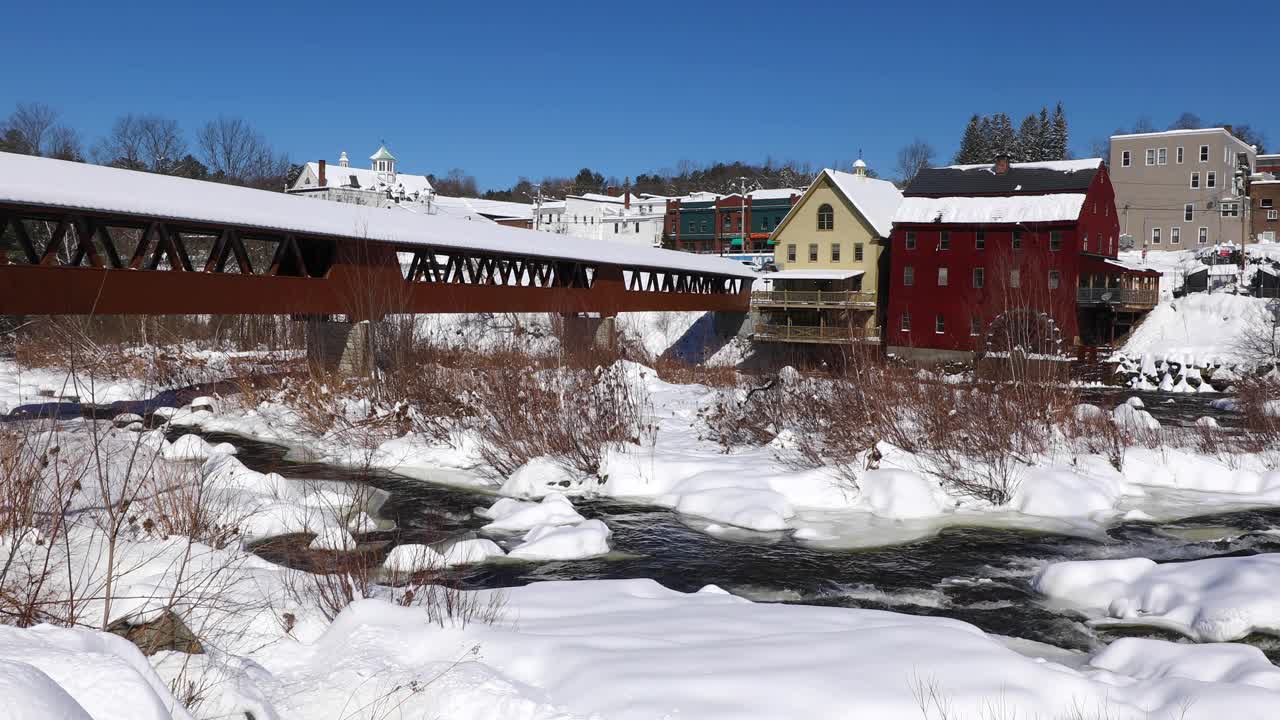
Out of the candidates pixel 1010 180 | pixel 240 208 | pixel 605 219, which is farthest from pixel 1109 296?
pixel 605 219

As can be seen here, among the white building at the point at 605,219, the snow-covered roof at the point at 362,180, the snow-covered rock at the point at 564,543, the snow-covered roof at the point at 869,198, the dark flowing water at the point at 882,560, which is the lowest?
the dark flowing water at the point at 882,560

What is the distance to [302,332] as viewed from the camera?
119 ft

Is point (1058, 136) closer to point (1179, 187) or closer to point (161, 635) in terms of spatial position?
point (1179, 187)

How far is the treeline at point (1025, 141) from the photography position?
8950cm

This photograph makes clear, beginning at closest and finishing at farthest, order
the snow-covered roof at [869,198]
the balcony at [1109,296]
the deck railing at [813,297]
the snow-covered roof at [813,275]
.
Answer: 1. the balcony at [1109,296]
2. the deck railing at [813,297]
3. the snow-covered roof at [813,275]
4. the snow-covered roof at [869,198]

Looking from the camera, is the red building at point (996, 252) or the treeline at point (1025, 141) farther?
the treeline at point (1025, 141)

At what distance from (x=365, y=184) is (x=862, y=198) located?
202 ft

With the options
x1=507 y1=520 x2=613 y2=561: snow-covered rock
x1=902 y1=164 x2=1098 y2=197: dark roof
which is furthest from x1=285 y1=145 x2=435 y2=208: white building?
x1=507 y1=520 x2=613 y2=561: snow-covered rock

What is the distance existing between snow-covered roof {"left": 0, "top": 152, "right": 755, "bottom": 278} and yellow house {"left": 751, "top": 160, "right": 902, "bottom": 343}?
13398 millimetres

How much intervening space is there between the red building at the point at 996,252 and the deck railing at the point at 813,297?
1.57m

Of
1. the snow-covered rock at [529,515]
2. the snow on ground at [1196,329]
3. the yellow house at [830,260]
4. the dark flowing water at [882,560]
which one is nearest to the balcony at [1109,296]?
the snow on ground at [1196,329]

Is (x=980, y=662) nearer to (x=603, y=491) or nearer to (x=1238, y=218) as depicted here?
(x=603, y=491)

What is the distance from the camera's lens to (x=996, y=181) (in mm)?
44594

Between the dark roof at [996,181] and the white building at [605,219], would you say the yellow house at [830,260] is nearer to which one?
the dark roof at [996,181]
